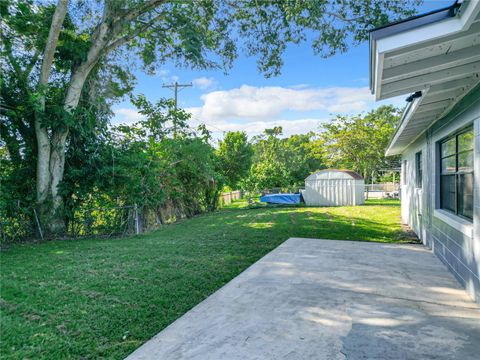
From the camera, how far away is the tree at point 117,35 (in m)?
7.82

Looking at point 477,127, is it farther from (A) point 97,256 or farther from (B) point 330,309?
(A) point 97,256

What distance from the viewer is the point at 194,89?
704 inches

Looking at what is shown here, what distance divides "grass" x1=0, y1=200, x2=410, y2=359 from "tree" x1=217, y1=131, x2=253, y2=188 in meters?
11.1

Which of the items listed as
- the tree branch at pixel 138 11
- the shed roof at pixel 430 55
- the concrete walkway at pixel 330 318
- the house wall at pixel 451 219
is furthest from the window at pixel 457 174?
the tree branch at pixel 138 11

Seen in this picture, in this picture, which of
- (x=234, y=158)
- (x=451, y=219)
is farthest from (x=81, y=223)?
(x=234, y=158)

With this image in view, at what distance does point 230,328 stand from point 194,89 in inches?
661

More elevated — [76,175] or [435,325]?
[76,175]

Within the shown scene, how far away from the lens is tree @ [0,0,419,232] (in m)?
7.82

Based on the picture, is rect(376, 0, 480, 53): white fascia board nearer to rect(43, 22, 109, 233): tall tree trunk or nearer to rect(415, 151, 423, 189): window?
rect(415, 151, 423, 189): window

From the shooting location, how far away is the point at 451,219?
420 cm

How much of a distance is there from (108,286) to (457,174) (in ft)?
16.8

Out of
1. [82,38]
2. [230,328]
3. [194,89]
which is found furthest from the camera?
[194,89]

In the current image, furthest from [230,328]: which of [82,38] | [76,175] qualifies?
[82,38]

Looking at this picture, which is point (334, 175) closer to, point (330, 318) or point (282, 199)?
point (282, 199)
